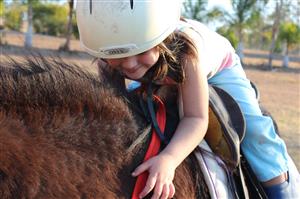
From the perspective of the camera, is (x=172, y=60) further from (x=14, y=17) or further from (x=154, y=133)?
(x=14, y=17)

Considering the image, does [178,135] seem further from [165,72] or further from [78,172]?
[78,172]

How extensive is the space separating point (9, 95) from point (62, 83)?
21 cm

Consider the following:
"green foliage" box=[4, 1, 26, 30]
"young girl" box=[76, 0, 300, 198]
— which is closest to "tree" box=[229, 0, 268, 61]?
"green foliage" box=[4, 1, 26, 30]

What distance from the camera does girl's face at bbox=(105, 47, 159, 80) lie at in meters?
1.84

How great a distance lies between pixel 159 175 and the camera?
1.70m

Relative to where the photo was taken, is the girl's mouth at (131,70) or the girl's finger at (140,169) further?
the girl's mouth at (131,70)

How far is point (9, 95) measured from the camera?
1555 mm

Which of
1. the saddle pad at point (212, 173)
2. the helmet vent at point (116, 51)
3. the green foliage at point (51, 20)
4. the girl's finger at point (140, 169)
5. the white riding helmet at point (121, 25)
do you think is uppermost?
the white riding helmet at point (121, 25)

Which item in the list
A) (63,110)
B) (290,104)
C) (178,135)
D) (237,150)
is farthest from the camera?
(290,104)

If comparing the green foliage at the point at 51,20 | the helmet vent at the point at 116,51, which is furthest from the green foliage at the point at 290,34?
the helmet vent at the point at 116,51

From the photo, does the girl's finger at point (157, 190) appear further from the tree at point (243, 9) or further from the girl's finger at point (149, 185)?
the tree at point (243, 9)

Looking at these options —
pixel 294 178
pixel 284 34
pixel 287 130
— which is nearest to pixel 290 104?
pixel 287 130

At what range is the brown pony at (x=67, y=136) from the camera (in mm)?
1447

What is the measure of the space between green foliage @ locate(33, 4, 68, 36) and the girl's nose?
49.6 metres
